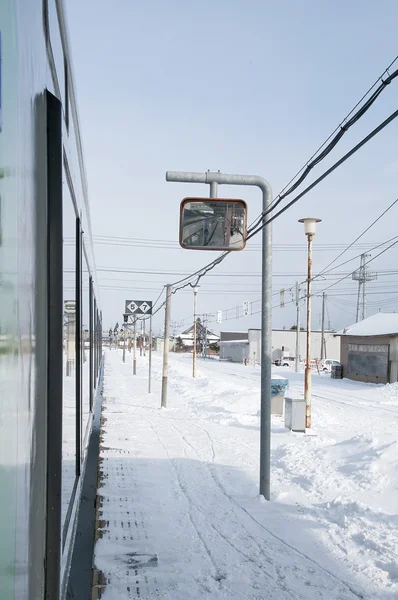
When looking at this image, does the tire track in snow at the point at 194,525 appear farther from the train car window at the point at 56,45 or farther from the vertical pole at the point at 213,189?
the train car window at the point at 56,45

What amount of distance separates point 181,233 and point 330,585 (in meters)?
3.74

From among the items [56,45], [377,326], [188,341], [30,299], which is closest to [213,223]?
[56,45]

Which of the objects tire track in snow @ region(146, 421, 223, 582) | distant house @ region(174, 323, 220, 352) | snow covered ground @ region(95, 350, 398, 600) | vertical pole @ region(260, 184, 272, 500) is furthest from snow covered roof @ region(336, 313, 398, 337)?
distant house @ region(174, 323, 220, 352)

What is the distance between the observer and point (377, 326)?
124ft

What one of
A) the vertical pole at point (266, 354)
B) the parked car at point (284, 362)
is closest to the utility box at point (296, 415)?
the vertical pole at point (266, 354)

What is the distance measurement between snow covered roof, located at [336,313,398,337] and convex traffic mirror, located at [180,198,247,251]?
28.8m

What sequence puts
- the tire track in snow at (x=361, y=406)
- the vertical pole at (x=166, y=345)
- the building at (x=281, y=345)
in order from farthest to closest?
the building at (x=281, y=345), the tire track in snow at (x=361, y=406), the vertical pole at (x=166, y=345)

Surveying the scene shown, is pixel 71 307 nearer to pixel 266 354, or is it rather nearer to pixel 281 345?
pixel 266 354

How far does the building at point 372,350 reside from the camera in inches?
1340

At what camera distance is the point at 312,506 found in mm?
7832

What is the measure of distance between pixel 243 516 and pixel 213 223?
3.54 meters

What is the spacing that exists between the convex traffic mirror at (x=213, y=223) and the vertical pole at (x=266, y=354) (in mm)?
1244

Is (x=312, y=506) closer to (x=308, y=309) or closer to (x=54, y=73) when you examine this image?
(x=54, y=73)

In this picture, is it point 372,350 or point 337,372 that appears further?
point 337,372
